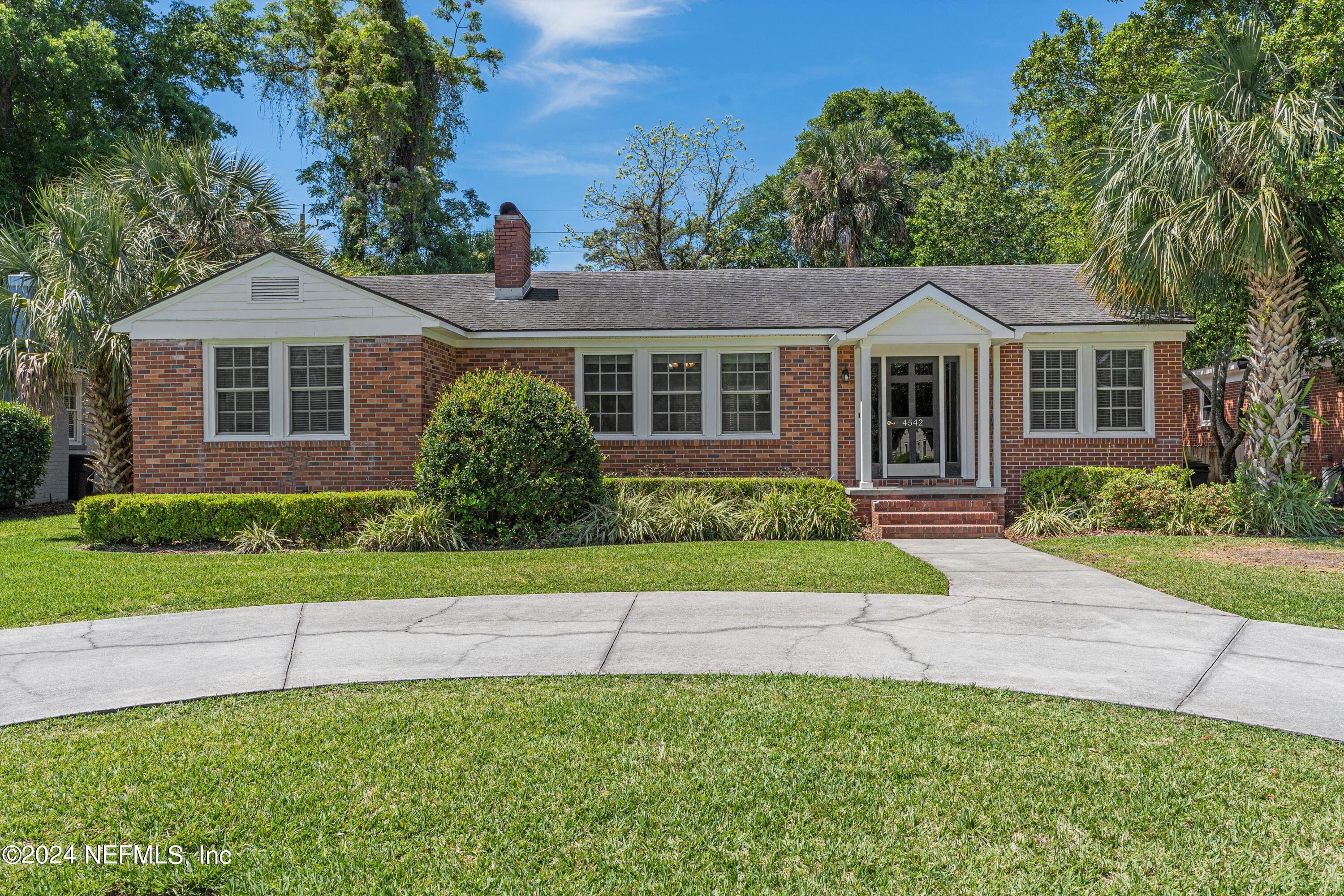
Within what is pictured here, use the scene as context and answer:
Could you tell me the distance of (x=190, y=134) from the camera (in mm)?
28406

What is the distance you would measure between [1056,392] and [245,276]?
13.3m

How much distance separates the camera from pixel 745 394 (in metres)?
14.8

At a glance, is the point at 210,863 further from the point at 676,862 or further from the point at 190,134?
the point at 190,134

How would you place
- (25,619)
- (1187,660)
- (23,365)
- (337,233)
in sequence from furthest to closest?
(337,233) < (23,365) < (25,619) < (1187,660)

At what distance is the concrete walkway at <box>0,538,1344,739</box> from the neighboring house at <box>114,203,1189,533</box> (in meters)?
6.16

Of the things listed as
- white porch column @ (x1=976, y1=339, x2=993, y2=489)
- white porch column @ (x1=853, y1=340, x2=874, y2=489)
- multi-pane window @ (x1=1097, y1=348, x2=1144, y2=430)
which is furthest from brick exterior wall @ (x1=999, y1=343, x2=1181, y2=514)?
white porch column @ (x1=853, y1=340, x2=874, y2=489)

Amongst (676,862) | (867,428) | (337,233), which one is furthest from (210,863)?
(337,233)

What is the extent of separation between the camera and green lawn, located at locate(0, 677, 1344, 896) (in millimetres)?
2824

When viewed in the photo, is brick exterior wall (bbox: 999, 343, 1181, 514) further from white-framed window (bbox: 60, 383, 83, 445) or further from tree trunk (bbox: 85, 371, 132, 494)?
white-framed window (bbox: 60, 383, 83, 445)

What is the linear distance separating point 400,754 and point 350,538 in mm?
8676

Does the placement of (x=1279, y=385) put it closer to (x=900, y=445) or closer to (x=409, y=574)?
(x=900, y=445)

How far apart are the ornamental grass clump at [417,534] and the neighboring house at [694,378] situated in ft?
7.32

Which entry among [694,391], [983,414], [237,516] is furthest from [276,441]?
[983,414]

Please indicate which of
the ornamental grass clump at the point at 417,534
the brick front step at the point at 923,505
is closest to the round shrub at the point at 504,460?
the ornamental grass clump at the point at 417,534
